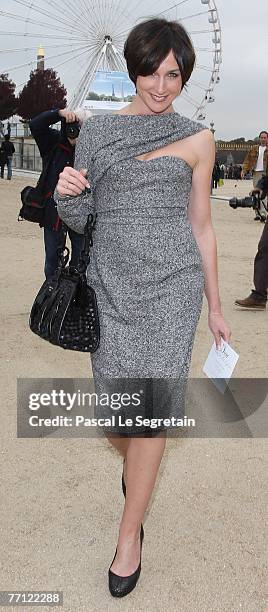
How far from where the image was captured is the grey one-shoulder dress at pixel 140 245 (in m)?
2.25

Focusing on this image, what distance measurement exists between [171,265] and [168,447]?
160 cm

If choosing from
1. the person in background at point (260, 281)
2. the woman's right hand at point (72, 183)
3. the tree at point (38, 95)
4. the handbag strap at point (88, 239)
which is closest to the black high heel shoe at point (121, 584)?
the handbag strap at point (88, 239)

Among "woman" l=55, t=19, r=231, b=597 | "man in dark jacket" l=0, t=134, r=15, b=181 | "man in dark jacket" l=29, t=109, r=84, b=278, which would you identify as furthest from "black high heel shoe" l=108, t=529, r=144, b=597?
"man in dark jacket" l=0, t=134, r=15, b=181

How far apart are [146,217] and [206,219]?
12.1 inches

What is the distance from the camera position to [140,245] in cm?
225

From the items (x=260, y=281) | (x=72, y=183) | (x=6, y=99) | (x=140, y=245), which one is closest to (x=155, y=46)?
(x=72, y=183)

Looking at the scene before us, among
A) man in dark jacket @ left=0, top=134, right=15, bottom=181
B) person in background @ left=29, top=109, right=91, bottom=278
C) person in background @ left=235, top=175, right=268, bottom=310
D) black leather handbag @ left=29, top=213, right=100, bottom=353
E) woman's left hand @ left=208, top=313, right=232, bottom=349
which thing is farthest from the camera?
man in dark jacket @ left=0, top=134, right=15, bottom=181

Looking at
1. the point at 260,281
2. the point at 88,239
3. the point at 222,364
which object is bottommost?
the point at 260,281

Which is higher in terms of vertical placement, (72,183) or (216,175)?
(72,183)

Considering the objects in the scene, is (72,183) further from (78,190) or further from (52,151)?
(52,151)

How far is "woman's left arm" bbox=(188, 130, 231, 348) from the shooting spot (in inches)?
94.2

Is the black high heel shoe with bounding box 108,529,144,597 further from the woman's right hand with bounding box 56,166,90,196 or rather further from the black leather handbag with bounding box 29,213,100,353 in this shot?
the woman's right hand with bounding box 56,166,90,196

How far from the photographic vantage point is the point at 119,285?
2.28 m

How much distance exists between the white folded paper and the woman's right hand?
0.69 m
